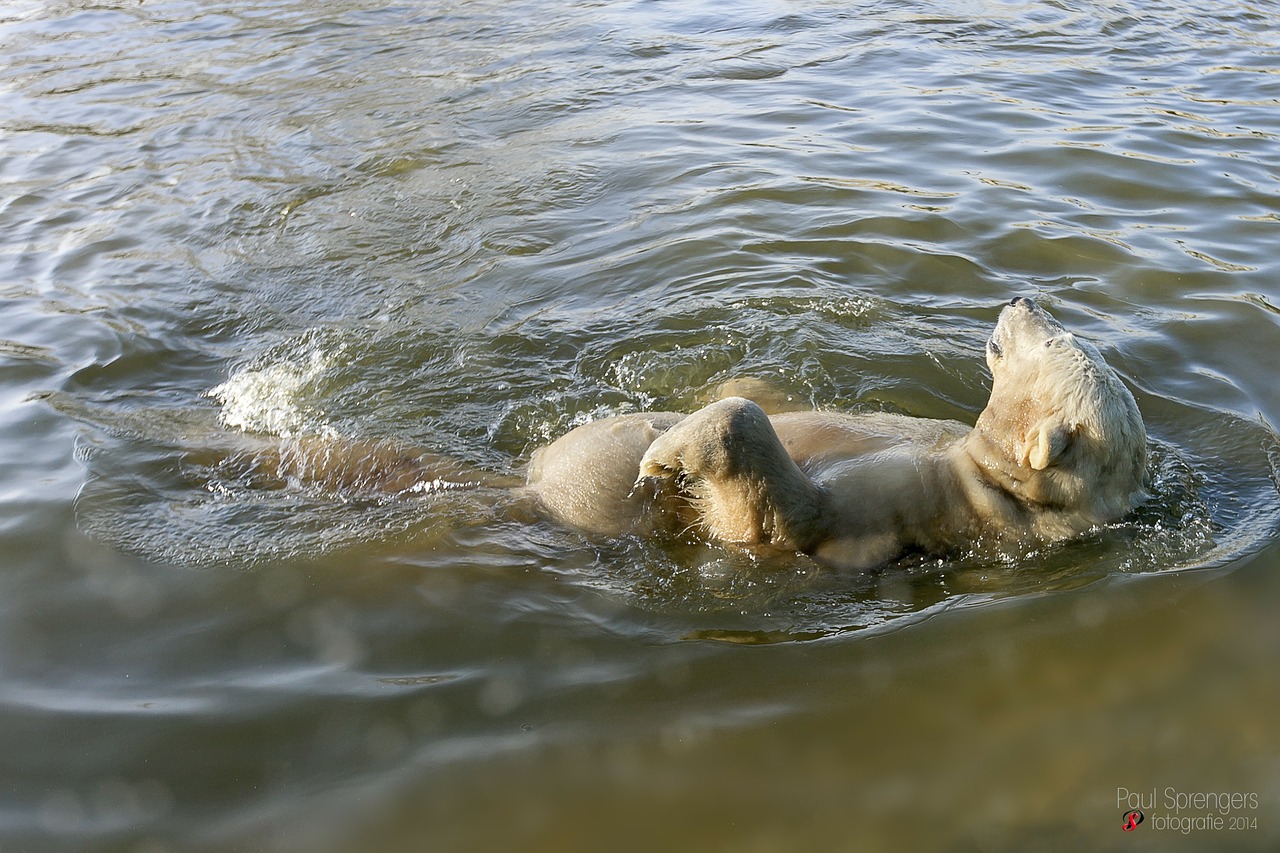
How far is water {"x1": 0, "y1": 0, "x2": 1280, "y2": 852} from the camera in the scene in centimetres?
326

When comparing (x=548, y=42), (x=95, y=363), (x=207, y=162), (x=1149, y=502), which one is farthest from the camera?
(x=548, y=42)

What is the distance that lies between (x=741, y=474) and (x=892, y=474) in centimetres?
72

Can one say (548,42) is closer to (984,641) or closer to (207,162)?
(207,162)

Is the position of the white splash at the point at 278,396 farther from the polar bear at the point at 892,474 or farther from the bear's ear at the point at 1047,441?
the bear's ear at the point at 1047,441

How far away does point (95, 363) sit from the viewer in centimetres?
634

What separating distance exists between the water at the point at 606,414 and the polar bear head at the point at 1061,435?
20 centimetres

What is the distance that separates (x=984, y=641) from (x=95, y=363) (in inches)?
208

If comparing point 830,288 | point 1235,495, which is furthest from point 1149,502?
point 830,288

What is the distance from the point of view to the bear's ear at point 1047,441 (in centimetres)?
425

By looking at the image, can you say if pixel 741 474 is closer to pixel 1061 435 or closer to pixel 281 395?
pixel 1061 435

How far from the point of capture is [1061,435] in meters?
4.25

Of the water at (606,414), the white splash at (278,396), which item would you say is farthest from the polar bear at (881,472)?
the white splash at (278,396)

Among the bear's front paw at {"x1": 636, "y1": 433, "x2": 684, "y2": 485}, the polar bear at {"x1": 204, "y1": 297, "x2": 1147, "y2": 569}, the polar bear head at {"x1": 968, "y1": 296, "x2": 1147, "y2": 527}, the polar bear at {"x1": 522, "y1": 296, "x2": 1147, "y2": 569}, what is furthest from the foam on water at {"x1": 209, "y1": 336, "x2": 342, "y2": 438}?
the polar bear head at {"x1": 968, "y1": 296, "x2": 1147, "y2": 527}

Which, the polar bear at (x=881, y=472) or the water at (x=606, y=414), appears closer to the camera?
the water at (x=606, y=414)
